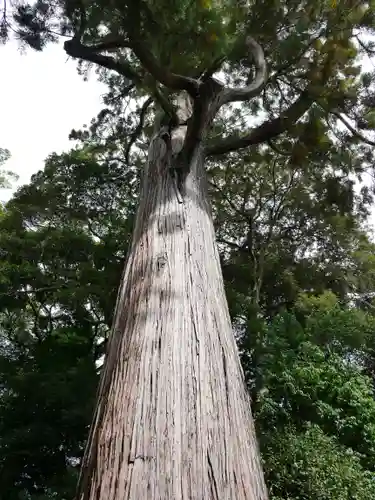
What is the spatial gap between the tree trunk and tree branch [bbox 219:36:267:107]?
2205 millimetres

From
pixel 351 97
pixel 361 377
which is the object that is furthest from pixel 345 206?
pixel 361 377

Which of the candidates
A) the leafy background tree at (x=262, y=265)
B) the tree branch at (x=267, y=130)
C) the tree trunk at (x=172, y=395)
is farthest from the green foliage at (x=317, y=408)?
the tree trunk at (x=172, y=395)

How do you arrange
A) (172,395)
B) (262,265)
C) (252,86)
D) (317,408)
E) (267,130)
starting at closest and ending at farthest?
(172,395)
(252,86)
(267,130)
(317,408)
(262,265)

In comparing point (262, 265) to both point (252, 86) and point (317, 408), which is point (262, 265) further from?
point (252, 86)

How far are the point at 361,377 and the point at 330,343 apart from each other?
697mm

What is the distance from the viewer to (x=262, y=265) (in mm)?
8656

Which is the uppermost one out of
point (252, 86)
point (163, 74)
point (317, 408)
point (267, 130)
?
point (252, 86)

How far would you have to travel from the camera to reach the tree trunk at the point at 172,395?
1.36 meters

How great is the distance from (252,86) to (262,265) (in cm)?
430

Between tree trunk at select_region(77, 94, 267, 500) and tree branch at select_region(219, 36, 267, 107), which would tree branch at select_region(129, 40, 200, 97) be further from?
tree trunk at select_region(77, 94, 267, 500)

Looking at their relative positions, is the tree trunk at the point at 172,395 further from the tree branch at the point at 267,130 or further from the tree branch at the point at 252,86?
the tree branch at the point at 267,130

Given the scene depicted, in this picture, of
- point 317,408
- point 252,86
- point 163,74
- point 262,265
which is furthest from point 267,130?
point 262,265

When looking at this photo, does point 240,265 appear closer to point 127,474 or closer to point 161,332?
point 161,332

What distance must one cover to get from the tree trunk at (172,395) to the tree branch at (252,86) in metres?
2.20
